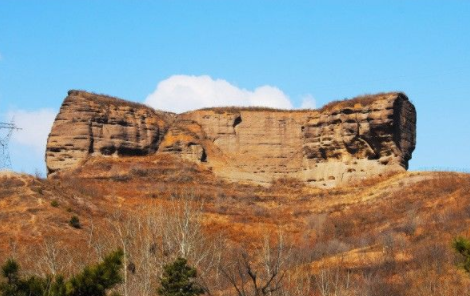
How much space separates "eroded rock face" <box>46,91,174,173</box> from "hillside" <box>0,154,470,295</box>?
1.84 m

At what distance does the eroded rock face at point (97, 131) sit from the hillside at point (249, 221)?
184 cm

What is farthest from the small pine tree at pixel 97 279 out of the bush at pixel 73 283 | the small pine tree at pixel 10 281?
the small pine tree at pixel 10 281

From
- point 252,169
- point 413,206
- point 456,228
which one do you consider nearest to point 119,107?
point 252,169

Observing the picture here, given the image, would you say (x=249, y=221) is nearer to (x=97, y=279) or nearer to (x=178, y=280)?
(x=178, y=280)

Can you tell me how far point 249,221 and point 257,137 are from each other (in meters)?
18.4

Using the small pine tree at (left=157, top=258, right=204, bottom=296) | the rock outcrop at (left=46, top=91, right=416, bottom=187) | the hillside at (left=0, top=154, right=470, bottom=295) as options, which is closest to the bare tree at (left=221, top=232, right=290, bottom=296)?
the hillside at (left=0, top=154, right=470, bottom=295)

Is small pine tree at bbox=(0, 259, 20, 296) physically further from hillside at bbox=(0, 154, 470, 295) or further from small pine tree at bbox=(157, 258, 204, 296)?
hillside at bbox=(0, 154, 470, 295)

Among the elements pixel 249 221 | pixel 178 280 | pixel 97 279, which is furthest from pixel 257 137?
pixel 97 279

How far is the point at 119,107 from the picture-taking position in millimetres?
85062

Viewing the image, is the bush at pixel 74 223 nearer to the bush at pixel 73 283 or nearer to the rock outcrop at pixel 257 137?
the rock outcrop at pixel 257 137

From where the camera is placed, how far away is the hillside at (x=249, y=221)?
47.0 meters

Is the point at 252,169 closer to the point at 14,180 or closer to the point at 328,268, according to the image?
the point at 14,180

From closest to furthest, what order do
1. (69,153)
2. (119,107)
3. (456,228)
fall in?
(456,228), (69,153), (119,107)

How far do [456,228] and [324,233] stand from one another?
46.5 feet
